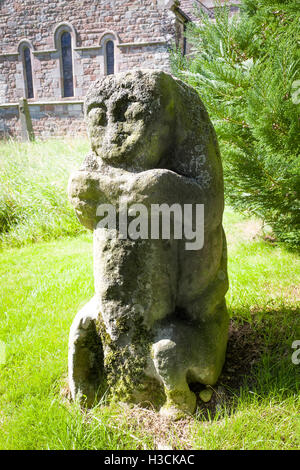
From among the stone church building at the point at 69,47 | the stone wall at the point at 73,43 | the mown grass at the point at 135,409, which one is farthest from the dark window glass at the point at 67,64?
the mown grass at the point at 135,409

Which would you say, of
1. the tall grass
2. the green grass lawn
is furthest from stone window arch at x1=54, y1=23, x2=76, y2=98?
the green grass lawn

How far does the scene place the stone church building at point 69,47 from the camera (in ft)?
47.6

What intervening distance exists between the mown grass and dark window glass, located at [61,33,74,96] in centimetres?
1463

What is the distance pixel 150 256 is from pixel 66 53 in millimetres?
Result: 17273

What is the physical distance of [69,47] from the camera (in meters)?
16.2

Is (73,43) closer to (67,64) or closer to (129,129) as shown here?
(67,64)

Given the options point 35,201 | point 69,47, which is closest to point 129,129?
point 35,201

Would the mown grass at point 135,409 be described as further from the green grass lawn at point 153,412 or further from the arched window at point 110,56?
the arched window at point 110,56

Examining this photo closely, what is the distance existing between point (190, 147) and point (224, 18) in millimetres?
2997

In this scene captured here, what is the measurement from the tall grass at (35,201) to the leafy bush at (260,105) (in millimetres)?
3096

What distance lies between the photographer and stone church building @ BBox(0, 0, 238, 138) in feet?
47.6

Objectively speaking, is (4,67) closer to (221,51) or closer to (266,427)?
(221,51)

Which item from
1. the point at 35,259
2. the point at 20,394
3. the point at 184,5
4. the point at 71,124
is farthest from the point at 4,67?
the point at 20,394

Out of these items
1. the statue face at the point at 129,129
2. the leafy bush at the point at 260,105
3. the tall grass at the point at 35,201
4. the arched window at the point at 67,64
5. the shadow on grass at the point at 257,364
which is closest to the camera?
the statue face at the point at 129,129
